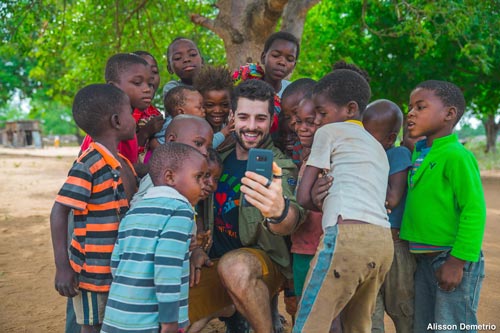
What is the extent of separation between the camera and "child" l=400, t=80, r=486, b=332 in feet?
8.55

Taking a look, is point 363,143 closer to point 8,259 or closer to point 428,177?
point 428,177

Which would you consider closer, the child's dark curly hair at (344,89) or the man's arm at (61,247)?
the man's arm at (61,247)

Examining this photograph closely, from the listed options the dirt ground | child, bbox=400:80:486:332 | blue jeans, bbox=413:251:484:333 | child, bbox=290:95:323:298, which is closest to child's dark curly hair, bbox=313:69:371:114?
child, bbox=290:95:323:298

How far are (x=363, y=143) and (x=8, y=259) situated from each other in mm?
5233

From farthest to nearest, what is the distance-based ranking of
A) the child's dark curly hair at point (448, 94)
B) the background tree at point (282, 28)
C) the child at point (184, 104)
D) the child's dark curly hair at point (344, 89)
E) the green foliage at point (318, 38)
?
1. the green foliage at point (318, 38)
2. the background tree at point (282, 28)
3. the child at point (184, 104)
4. the child's dark curly hair at point (448, 94)
5. the child's dark curly hair at point (344, 89)

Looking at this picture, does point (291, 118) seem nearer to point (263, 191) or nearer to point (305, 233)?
point (305, 233)

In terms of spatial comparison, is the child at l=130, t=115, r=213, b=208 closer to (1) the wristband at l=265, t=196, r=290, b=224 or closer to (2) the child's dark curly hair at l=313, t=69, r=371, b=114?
(1) the wristband at l=265, t=196, r=290, b=224

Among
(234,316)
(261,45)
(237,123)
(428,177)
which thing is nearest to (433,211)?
(428,177)

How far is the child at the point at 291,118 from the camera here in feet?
10.9

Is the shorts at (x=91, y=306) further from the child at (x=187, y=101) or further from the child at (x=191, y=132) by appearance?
the child at (x=187, y=101)

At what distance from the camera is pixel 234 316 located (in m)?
3.64

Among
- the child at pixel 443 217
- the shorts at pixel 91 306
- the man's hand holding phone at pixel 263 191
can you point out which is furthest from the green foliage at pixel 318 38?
the shorts at pixel 91 306

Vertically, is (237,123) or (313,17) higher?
(313,17)

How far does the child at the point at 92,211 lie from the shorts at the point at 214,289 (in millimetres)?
700
